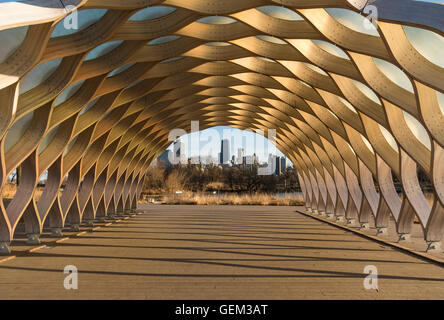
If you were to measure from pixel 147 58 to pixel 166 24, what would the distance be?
265 cm

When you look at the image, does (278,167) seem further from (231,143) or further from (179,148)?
(231,143)

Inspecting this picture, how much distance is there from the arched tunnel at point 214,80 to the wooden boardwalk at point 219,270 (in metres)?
2.57

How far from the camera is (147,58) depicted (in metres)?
16.9

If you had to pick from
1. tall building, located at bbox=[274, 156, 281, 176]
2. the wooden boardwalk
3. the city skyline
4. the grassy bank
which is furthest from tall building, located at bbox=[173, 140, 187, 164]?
the wooden boardwalk

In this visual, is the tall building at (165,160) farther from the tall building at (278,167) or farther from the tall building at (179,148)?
the tall building at (278,167)

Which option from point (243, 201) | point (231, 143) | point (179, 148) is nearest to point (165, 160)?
point (179, 148)

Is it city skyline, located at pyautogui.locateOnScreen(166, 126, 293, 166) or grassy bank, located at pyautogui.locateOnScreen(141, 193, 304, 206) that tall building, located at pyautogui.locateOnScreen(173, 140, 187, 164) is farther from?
grassy bank, located at pyautogui.locateOnScreen(141, 193, 304, 206)

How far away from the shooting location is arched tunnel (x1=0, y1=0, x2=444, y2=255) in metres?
Result: 11.3

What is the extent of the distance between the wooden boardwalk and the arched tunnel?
2572 mm

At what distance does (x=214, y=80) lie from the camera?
24609mm

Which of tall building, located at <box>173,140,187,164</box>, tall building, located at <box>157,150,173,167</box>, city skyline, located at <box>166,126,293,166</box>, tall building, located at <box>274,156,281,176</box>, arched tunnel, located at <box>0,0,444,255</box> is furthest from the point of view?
tall building, located at <box>274,156,281,176</box>

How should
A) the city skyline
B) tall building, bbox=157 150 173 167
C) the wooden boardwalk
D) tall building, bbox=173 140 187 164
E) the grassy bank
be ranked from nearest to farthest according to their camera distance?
the wooden boardwalk
the city skyline
tall building, bbox=173 140 187 164
the grassy bank
tall building, bbox=157 150 173 167

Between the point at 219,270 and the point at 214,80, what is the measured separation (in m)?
14.7
